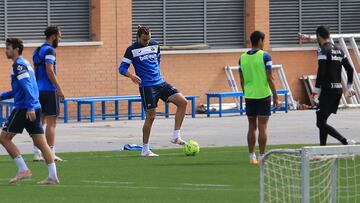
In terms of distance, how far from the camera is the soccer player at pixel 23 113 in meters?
14.9

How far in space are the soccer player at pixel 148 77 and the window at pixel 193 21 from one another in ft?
36.5

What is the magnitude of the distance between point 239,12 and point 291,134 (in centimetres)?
870

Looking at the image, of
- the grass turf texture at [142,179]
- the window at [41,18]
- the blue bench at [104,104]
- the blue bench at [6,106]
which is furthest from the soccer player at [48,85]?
the window at [41,18]

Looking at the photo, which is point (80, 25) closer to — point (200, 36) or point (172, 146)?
point (200, 36)

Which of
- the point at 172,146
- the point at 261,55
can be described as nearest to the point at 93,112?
the point at 172,146

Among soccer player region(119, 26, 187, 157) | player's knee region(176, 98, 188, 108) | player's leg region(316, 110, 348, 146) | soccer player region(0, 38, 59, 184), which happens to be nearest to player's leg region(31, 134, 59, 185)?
soccer player region(0, 38, 59, 184)

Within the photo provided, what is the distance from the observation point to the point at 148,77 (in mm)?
19438

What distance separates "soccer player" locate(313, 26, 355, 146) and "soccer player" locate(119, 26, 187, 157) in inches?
114

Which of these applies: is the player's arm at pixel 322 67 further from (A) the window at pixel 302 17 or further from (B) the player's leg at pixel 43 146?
(A) the window at pixel 302 17

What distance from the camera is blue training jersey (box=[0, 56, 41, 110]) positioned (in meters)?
14.9

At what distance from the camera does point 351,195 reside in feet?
44.4

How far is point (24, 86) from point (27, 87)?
4 cm

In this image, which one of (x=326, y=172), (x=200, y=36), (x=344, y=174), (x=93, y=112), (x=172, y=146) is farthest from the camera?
(x=200, y=36)

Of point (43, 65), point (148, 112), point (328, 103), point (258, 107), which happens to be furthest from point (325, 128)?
point (43, 65)
